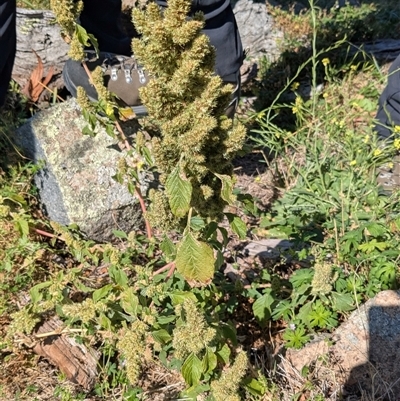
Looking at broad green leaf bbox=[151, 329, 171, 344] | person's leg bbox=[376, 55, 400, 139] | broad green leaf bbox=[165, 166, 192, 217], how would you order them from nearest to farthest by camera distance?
broad green leaf bbox=[165, 166, 192, 217], broad green leaf bbox=[151, 329, 171, 344], person's leg bbox=[376, 55, 400, 139]

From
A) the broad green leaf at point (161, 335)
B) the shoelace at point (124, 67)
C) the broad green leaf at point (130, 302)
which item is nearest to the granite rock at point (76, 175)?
the shoelace at point (124, 67)

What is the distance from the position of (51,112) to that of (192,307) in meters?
1.98

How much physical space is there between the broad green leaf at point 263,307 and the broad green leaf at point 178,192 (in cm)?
80

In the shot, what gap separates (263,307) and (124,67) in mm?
1723

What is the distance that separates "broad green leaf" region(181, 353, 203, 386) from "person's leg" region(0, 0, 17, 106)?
198cm

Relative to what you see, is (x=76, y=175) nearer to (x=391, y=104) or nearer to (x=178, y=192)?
(x=178, y=192)

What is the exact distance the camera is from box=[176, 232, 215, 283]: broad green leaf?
152 centimetres

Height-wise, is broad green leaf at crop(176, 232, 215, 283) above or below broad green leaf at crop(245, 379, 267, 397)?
above

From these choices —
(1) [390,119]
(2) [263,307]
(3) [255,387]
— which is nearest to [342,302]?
(2) [263,307]

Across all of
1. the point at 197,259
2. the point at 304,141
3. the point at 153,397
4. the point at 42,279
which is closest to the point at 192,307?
the point at 197,259

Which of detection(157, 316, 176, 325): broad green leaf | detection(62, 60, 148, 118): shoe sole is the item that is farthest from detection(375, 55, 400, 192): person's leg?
detection(157, 316, 176, 325): broad green leaf

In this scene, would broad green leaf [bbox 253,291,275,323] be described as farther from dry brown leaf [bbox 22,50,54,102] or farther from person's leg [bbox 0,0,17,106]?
dry brown leaf [bbox 22,50,54,102]

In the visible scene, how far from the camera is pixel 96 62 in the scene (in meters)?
3.04

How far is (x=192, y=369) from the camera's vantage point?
61.7 inches
